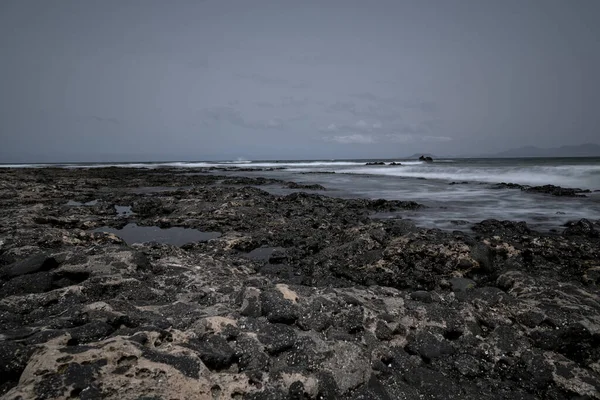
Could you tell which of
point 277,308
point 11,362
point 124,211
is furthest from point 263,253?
point 124,211

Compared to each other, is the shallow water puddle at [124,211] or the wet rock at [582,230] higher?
the shallow water puddle at [124,211]

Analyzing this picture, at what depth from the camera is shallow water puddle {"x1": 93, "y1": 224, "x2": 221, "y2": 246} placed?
888 centimetres

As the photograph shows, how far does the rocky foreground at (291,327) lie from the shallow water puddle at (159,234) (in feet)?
7.28

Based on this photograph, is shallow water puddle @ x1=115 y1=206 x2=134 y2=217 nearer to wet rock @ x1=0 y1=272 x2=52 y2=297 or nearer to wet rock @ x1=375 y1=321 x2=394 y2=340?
wet rock @ x1=0 y1=272 x2=52 y2=297

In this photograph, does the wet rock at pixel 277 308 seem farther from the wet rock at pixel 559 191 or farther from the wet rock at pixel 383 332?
the wet rock at pixel 559 191

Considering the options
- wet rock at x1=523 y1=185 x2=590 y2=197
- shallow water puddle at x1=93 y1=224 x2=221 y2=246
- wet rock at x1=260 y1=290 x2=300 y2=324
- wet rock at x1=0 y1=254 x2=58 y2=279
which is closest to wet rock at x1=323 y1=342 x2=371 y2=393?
wet rock at x1=260 y1=290 x2=300 y2=324

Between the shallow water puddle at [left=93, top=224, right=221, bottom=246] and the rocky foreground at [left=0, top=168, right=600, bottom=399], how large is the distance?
7.28ft

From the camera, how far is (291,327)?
11.4 feet

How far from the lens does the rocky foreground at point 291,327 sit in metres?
2.49

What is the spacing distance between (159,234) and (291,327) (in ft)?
25.0

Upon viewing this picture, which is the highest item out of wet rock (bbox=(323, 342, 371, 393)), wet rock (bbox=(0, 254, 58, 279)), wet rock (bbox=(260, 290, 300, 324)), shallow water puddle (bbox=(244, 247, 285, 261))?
wet rock (bbox=(0, 254, 58, 279))

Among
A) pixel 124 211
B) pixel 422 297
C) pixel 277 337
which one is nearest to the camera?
pixel 277 337

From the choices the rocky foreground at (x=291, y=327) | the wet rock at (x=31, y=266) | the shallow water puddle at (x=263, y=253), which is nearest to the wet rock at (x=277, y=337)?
the rocky foreground at (x=291, y=327)

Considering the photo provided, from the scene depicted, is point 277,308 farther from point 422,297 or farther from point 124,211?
point 124,211
